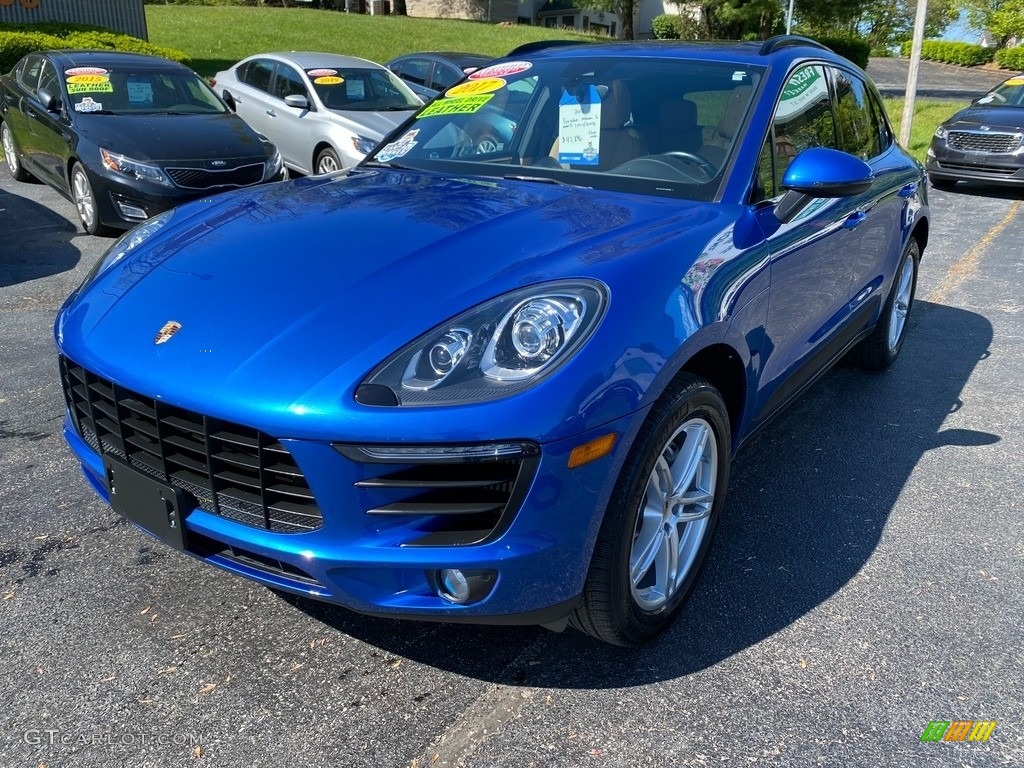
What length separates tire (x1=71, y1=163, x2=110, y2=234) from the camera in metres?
7.12

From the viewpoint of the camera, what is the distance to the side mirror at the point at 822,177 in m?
2.80

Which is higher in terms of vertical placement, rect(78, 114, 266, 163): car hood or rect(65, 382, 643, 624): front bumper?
rect(78, 114, 266, 163): car hood

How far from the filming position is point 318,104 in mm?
9336

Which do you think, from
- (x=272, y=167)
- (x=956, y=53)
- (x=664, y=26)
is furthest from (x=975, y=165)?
(x=956, y=53)

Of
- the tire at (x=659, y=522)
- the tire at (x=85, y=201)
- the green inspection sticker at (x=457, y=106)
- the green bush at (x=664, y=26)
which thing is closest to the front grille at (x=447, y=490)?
the tire at (x=659, y=522)

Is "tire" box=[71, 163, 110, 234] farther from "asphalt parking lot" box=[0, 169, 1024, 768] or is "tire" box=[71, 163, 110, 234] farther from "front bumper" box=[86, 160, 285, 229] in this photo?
"asphalt parking lot" box=[0, 169, 1024, 768]

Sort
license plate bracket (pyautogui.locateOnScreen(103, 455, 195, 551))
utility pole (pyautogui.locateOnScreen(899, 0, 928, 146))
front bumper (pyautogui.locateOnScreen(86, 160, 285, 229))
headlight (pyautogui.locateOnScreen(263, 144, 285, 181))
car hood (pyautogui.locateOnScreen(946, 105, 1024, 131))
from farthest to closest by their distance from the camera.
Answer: utility pole (pyautogui.locateOnScreen(899, 0, 928, 146))
car hood (pyautogui.locateOnScreen(946, 105, 1024, 131))
headlight (pyautogui.locateOnScreen(263, 144, 285, 181))
front bumper (pyautogui.locateOnScreen(86, 160, 285, 229))
license plate bracket (pyautogui.locateOnScreen(103, 455, 195, 551))

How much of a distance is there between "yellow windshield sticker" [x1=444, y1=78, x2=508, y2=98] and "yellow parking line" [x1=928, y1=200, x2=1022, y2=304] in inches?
170

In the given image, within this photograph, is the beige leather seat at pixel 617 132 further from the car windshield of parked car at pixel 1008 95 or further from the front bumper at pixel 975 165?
the car windshield of parked car at pixel 1008 95

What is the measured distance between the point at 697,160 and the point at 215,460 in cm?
192

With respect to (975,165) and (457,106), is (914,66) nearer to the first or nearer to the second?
(975,165)

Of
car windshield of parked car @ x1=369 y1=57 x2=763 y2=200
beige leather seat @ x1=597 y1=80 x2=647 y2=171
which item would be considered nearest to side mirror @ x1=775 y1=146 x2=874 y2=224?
car windshield of parked car @ x1=369 y1=57 x2=763 y2=200

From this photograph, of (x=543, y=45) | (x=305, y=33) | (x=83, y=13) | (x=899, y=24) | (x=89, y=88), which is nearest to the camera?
(x=543, y=45)

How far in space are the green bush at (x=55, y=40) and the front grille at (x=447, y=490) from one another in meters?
13.7
